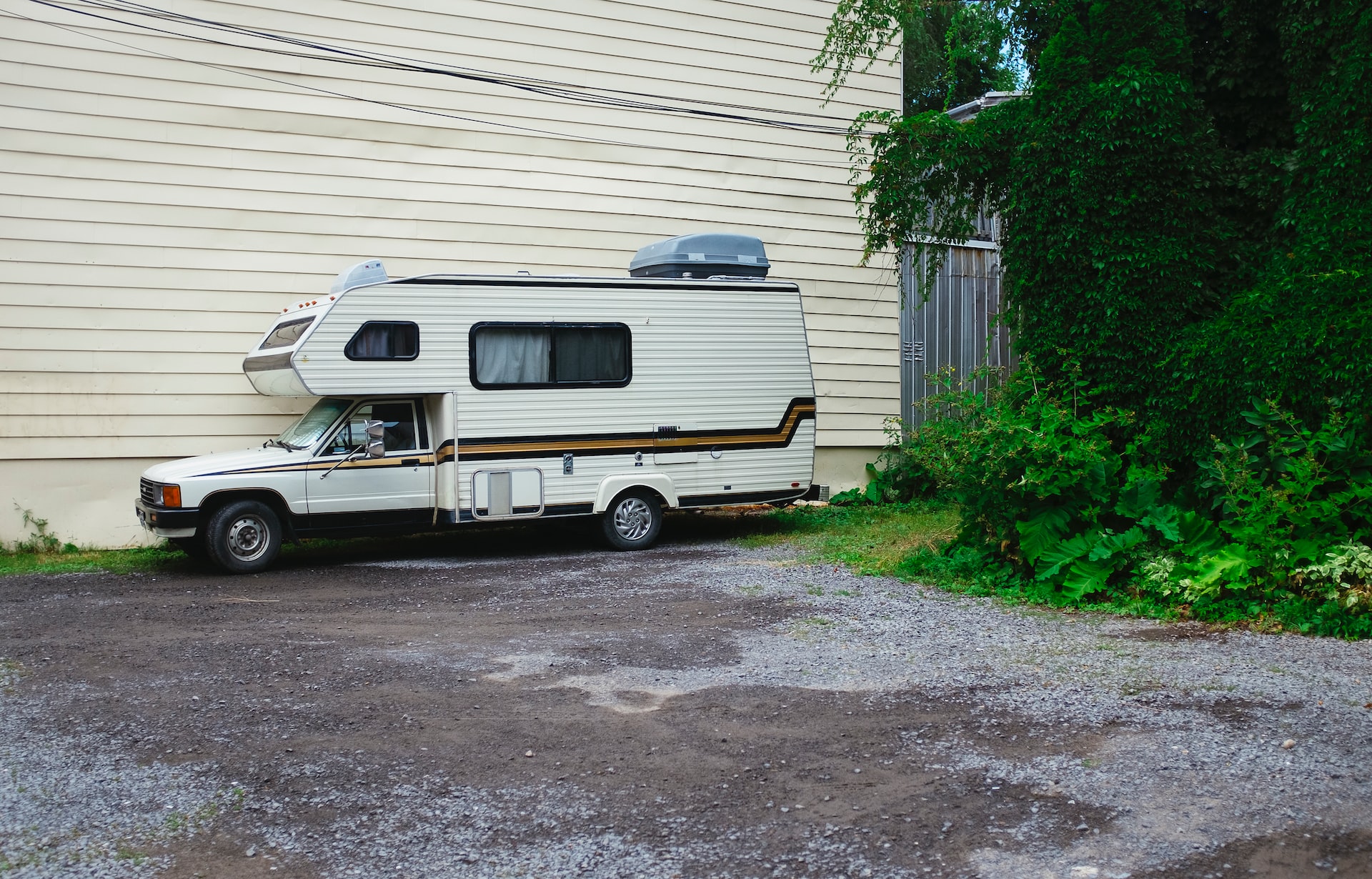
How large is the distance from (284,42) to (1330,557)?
11.3 metres

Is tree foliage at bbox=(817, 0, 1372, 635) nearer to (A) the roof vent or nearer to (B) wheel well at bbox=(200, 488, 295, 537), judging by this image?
(A) the roof vent

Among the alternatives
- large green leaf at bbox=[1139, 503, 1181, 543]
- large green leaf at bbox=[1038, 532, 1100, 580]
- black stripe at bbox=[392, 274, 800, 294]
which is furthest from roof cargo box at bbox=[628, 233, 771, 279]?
large green leaf at bbox=[1139, 503, 1181, 543]

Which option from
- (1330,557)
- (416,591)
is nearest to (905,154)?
(1330,557)

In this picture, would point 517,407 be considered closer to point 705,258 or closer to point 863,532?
point 705,258

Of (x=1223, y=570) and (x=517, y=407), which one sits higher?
(x=517, y=407)

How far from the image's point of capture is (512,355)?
11438 mm

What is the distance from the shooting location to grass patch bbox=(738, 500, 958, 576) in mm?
10845

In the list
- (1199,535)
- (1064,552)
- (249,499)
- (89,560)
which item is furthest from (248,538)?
(1199,535)

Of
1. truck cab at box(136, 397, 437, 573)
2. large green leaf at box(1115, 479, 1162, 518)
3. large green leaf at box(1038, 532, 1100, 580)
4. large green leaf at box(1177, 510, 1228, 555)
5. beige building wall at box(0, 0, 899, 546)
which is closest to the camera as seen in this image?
large green leaf at box(1177, 510, 1228, 555)

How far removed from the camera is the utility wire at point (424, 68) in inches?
461

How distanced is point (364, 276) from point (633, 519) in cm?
370

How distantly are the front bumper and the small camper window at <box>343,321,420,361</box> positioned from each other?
2.02 meters

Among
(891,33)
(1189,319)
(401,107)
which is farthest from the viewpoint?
(891,33)

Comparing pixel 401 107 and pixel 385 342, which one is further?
pixel 401 107
